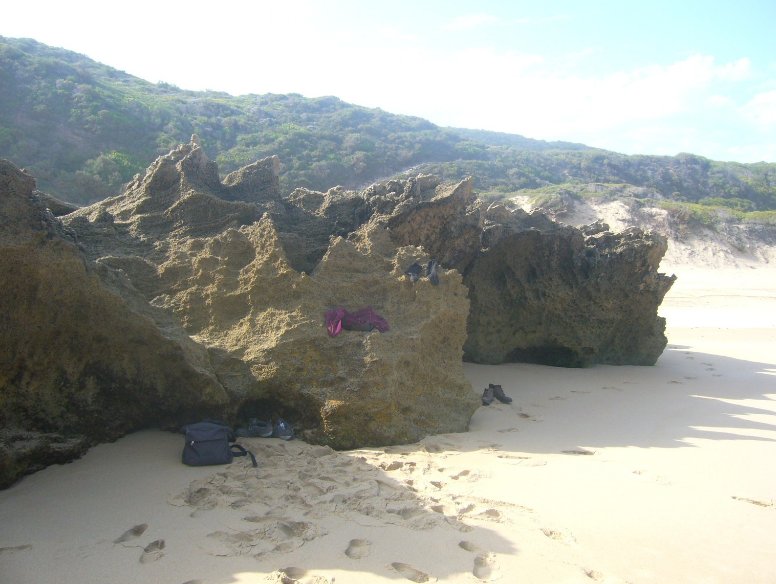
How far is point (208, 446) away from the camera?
3834 millimetres

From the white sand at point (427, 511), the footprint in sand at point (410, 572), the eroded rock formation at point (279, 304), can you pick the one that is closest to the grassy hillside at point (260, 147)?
the eroded rock formation at point (279, 304)

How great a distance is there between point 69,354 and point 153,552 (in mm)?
1607

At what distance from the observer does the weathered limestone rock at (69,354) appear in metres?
3.39

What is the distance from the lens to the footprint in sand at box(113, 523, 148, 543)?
2816mm

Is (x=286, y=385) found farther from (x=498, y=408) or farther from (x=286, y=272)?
(x=498, y=408)

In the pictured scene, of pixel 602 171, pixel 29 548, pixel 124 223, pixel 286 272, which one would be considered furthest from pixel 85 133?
pixel 602 171

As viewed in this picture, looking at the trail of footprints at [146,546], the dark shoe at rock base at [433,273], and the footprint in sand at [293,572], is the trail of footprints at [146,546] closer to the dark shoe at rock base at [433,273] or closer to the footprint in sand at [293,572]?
the footprint in sand at [293,572]

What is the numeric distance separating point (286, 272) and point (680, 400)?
4554 millimetres

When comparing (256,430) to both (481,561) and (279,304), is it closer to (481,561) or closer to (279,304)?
(279,304)

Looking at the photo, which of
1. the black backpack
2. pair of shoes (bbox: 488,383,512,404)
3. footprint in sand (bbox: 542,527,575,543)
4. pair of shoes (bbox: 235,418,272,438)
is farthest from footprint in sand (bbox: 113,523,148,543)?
pair of shoes (bbox: 488,383,512,404)

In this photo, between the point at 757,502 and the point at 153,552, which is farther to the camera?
the point at 757,502

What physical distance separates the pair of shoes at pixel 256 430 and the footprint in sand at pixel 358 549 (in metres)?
1.74

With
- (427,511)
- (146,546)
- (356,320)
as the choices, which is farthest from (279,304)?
(146,546)

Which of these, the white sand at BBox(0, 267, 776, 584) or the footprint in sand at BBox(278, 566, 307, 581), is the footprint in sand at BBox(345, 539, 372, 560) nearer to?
the white sand at BBox(0, 267, 776, 584)
